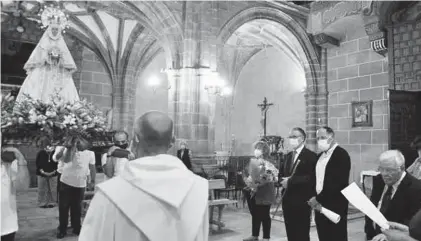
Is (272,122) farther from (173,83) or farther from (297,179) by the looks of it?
(297,179)

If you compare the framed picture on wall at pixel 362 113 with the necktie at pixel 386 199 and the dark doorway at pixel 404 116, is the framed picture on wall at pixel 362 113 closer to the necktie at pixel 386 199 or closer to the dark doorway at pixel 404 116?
the dark doorway at pixel 404 116

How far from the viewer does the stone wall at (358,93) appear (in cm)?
974

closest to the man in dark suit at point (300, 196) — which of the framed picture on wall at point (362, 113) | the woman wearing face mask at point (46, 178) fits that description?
the woman wearing face mask at point (46, 178)

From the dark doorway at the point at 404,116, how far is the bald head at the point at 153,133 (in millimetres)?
6306

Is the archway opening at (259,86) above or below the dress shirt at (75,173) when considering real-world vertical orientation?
above

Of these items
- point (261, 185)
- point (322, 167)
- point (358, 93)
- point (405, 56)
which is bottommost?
point (261, 185)

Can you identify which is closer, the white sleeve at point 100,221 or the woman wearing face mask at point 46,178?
the white sleeve at point 100,221

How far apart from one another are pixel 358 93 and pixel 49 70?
27.1 feet

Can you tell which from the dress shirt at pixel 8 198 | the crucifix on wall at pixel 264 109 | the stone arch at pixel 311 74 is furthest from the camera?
the crucifix on wall at pixel 264 109

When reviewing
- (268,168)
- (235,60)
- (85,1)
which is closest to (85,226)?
(268,168)

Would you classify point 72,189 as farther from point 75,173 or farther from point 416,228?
point 416,228

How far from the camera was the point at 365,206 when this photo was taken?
7.59 feet

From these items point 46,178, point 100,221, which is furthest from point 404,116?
point 46,178

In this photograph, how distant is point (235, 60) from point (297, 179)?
522 inches
